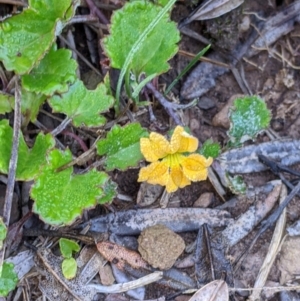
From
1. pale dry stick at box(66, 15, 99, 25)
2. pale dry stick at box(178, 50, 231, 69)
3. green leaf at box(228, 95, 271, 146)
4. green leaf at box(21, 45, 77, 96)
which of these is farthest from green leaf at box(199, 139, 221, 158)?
pale dry stick at box(66, 15, 99, 25)

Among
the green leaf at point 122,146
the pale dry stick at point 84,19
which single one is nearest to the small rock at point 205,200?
the green leaf at point 122,146

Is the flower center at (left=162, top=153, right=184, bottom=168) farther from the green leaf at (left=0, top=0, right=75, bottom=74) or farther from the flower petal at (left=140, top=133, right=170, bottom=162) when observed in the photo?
the green leaf at (left=0, top=0, right=75, bottom=74)

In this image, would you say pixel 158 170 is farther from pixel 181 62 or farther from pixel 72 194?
pixel 181 62

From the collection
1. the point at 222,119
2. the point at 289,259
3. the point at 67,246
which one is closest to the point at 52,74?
the point at 67,246

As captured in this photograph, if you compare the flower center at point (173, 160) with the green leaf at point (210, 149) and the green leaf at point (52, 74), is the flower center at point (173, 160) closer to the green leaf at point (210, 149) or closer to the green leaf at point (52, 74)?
the green leaf at point (210, 149)

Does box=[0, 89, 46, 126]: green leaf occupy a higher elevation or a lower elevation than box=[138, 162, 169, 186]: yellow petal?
higher

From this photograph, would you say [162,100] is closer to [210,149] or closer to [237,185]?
[210,149]
